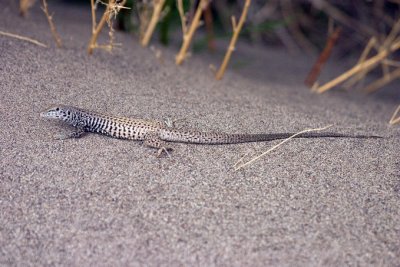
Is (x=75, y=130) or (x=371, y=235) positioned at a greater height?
(x=371, y=235)

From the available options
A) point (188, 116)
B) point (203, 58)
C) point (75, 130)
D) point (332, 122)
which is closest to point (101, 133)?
point (75, 130)

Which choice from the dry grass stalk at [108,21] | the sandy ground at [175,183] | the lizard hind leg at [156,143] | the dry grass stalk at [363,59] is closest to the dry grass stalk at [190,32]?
the sandy ground at [175,183]

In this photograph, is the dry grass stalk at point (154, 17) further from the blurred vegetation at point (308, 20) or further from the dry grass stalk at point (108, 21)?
the blurred vegetation at point (308, 20)

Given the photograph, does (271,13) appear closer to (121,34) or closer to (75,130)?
(121,34)

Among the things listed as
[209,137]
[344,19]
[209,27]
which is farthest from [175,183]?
[344,19]

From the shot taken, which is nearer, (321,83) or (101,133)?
(101,133)
